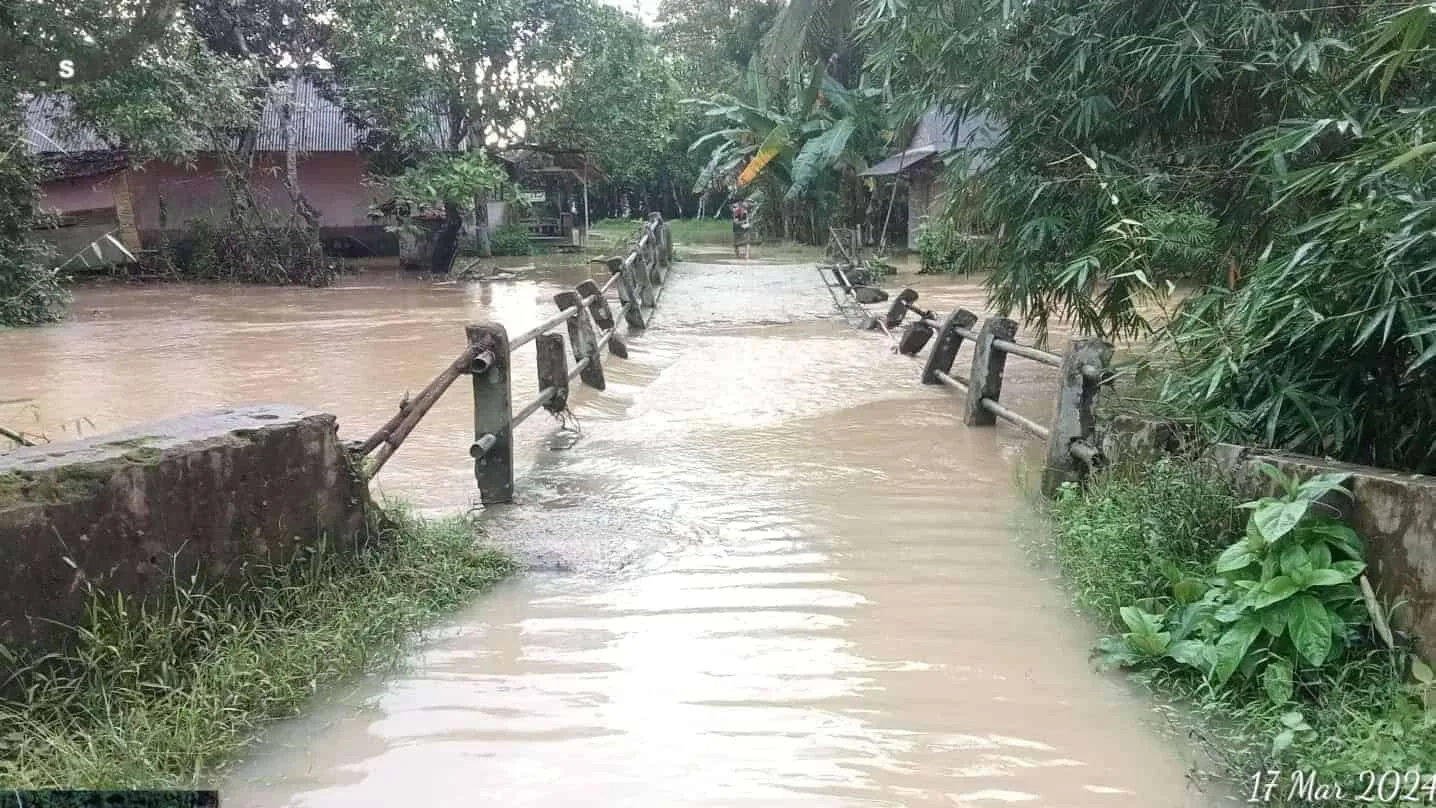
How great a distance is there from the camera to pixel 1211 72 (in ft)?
18.2

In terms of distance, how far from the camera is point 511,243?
25.5m

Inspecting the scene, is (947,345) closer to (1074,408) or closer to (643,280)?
(1074,408)

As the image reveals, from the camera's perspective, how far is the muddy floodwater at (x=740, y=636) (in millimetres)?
2809

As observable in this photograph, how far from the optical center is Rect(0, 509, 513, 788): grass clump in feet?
8.90

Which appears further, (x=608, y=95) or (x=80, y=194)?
(x=80, y=194)

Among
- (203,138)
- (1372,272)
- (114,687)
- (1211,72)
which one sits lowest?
(114,687)

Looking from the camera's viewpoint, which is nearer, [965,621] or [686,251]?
[965,621]

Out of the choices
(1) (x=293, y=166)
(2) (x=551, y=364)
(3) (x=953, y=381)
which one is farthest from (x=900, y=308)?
(1) (x=293, y=166)

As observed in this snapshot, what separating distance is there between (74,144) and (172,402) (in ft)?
45.6

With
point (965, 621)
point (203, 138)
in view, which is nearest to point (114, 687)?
point (965, 621)

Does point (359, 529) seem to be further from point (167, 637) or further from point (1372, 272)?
point (1372, 272)

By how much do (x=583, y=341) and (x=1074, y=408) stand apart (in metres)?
4.43

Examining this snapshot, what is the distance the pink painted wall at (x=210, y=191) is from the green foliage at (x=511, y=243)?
116 inches
